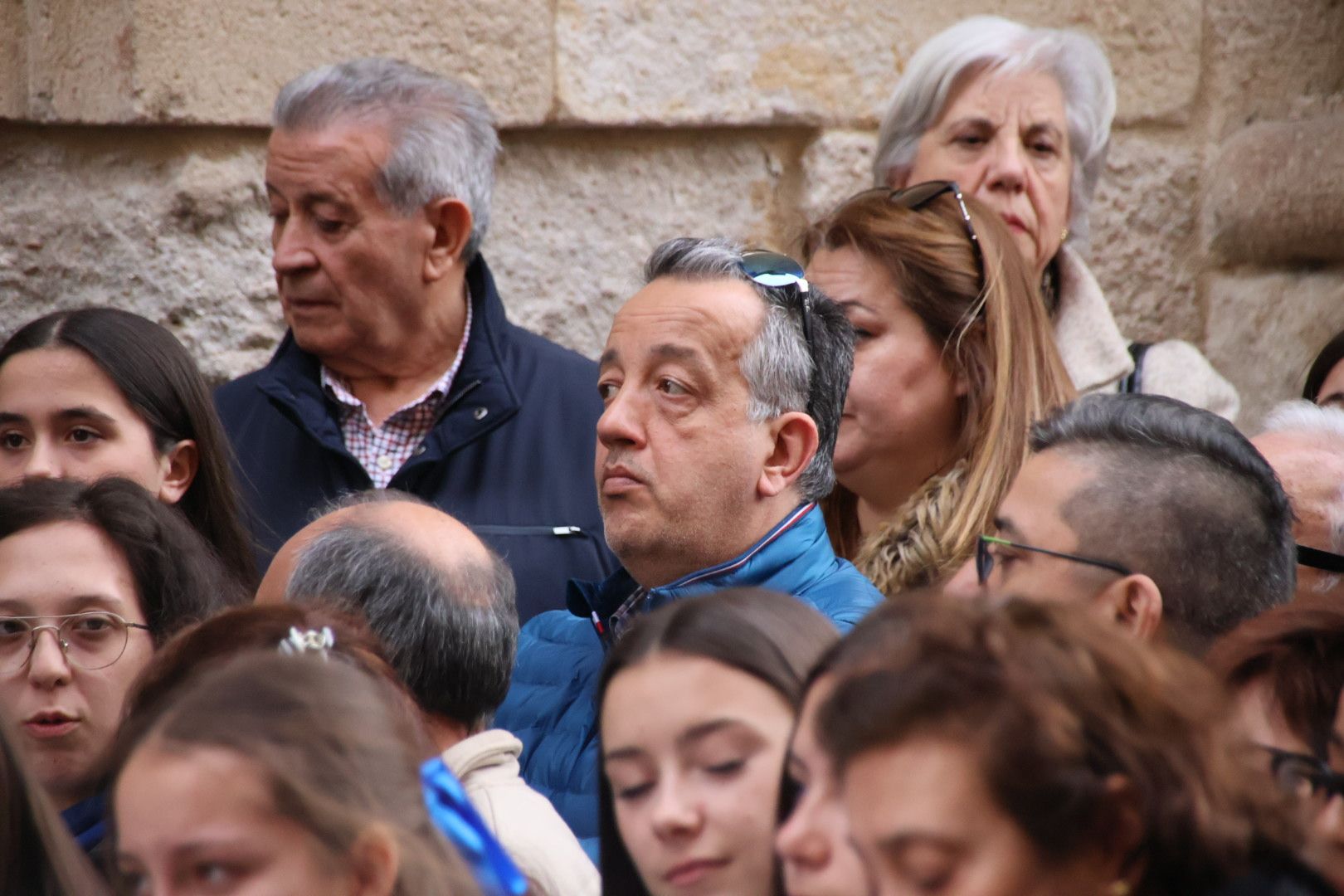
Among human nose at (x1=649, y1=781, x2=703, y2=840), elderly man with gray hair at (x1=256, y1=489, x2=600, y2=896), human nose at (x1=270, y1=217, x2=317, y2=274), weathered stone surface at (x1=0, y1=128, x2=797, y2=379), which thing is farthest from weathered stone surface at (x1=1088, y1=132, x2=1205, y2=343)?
human nose at (x1=649, y1=781, x2=703, y2=840)

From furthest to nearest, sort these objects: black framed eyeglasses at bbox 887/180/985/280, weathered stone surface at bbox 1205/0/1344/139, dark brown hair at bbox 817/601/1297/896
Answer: weathered stone surface at bbox 1205/0/1344/139
black framed eyeglasses at bbox 887/180/985/280
dark brown hair at bbox 817/601/1297/896

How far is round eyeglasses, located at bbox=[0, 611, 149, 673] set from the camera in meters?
2.47

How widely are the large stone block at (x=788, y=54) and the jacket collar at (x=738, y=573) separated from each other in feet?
5.41

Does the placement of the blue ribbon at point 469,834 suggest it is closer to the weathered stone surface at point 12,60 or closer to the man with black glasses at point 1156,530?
the man with black glasses at point 1156,530

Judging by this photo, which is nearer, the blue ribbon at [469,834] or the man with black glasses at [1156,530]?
the blue ribbon at [469,834]

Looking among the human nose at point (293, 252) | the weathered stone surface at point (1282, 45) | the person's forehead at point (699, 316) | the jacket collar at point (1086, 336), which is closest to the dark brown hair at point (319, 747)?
the person's forehead at point (699, 316)

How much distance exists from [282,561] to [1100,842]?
55.9 inches

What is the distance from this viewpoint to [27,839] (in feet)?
5.83

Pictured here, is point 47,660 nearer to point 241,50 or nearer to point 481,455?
point 481,455

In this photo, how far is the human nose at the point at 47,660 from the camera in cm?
243

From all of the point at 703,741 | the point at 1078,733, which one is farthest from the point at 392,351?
the point at 1078,733

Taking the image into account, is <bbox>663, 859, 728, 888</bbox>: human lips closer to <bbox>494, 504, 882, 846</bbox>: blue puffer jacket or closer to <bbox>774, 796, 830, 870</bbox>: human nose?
<bbox>774, 796, 830, 870</bbox>: human nose

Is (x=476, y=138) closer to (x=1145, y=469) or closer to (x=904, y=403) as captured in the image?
(x=904, y=403)

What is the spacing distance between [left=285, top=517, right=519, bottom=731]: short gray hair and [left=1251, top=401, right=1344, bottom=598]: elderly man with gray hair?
46.8 inches
